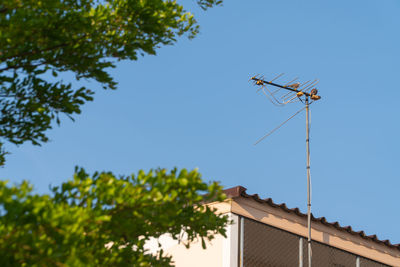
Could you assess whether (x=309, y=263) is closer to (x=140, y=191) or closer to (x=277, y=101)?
(x=277, y=101)

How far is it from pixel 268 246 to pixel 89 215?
Answer: 388 inches

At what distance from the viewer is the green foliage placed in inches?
298

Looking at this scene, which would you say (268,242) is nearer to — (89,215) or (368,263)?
(368,263)

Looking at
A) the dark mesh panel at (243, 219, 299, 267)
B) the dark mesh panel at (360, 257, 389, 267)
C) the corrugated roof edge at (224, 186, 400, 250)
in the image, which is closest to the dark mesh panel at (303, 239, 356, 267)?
the dark mesh panel at (360, 257, 389, 267)

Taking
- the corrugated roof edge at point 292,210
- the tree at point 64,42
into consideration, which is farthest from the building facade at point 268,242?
the tree at point 64,42

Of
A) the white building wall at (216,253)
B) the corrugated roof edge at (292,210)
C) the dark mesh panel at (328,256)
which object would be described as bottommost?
the white building wall at (216,253)

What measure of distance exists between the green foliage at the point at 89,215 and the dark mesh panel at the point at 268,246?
6688 millimetres

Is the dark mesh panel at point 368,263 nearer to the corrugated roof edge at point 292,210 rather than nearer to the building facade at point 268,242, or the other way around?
the building facade at point 268,242

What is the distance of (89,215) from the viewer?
7988mm

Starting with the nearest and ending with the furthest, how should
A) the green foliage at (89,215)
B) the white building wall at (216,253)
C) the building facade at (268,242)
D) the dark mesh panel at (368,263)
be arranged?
the green foliage at (89,215), the white building wall at (216,253), the building facade at (268,242), the dark mesh panel at (368,263)

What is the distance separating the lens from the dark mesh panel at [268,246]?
1636 cm

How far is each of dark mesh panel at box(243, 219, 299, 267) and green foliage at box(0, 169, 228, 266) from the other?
669 centimetres

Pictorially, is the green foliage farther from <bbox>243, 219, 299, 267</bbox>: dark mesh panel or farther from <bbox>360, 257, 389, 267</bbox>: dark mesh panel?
<bbox>360, 257, 389, 267</bbox>: dark mesh panel

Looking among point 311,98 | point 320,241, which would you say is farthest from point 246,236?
point 311,98
